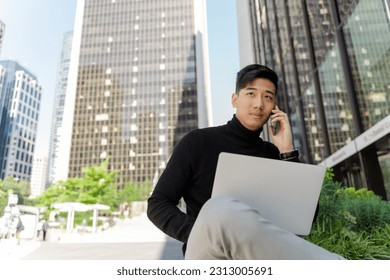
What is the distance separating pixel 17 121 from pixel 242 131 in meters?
91.5

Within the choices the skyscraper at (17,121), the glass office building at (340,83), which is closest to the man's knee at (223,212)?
the glass office building at (340,83)

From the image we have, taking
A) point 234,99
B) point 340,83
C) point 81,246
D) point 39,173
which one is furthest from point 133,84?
point 39,173

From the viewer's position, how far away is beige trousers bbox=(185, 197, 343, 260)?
0.97 m

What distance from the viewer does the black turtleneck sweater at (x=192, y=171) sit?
1.45 meters

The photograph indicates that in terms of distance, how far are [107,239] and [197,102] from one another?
56.6 m

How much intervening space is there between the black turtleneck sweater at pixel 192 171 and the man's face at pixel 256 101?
0.08 metres

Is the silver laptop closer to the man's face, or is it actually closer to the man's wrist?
the man's wrist

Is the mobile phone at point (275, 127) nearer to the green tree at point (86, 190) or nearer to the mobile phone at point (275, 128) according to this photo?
the mobile phone at point (275, 128)

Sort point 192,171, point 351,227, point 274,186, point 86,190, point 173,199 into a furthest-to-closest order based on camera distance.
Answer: point 86,190 → point 351,227 → point 192,171 → point 173,199 → point 274,186

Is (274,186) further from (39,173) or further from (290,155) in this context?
(39,173)

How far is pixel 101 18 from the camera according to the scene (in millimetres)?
77312

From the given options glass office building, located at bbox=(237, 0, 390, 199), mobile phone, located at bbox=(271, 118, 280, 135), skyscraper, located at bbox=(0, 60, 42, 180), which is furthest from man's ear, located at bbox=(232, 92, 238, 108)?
skyscraper, located at bbox=(0, 60, 42, 180)

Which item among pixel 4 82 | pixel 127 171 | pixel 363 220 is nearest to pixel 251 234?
pixel 363 220

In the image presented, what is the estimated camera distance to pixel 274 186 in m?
1.28
